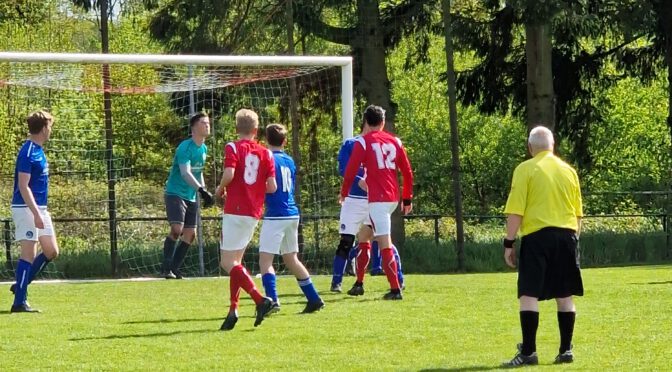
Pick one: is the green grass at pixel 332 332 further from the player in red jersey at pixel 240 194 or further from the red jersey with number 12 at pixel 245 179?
the red jersey with number 12 at pixel 245 179

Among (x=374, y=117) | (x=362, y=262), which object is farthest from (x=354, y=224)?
(x=374, y=117)

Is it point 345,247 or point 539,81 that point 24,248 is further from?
point 539,81

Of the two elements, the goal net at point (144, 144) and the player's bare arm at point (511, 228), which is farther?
the goal net at point (144, 144)

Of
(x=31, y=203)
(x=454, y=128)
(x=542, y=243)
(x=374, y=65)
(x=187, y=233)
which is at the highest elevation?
(x=374, y=65)

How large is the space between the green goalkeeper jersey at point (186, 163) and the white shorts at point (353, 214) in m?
3.03

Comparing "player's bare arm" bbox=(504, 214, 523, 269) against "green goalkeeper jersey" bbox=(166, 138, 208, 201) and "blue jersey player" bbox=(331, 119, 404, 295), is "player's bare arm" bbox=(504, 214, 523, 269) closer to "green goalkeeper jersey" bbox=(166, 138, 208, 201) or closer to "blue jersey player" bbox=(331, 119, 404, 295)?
"blue jersey player" bbox=(331, 119, 404, 295)

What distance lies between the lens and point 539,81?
24453mm

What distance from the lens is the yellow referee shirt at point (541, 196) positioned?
358 inches

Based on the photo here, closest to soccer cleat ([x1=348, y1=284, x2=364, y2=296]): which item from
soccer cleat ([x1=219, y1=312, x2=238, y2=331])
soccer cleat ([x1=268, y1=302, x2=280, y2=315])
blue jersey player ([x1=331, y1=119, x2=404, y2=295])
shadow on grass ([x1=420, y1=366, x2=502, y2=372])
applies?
blue jersey player ([x1=331, y1=119, x2=404, y2=295])

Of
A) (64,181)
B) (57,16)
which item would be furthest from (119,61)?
(57,16)

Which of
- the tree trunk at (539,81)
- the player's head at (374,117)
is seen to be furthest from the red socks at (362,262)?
the tree trunk at (539,81)

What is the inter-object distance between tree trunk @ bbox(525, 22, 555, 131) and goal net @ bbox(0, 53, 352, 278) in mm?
3514

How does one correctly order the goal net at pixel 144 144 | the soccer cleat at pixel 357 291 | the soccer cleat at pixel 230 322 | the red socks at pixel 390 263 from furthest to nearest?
the goal net at pixel 144 144, the soccer cleat at pixel 357 291, the red socks at pixel 390 263, the soccer cleat at pixel 230 322

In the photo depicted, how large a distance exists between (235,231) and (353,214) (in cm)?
335
